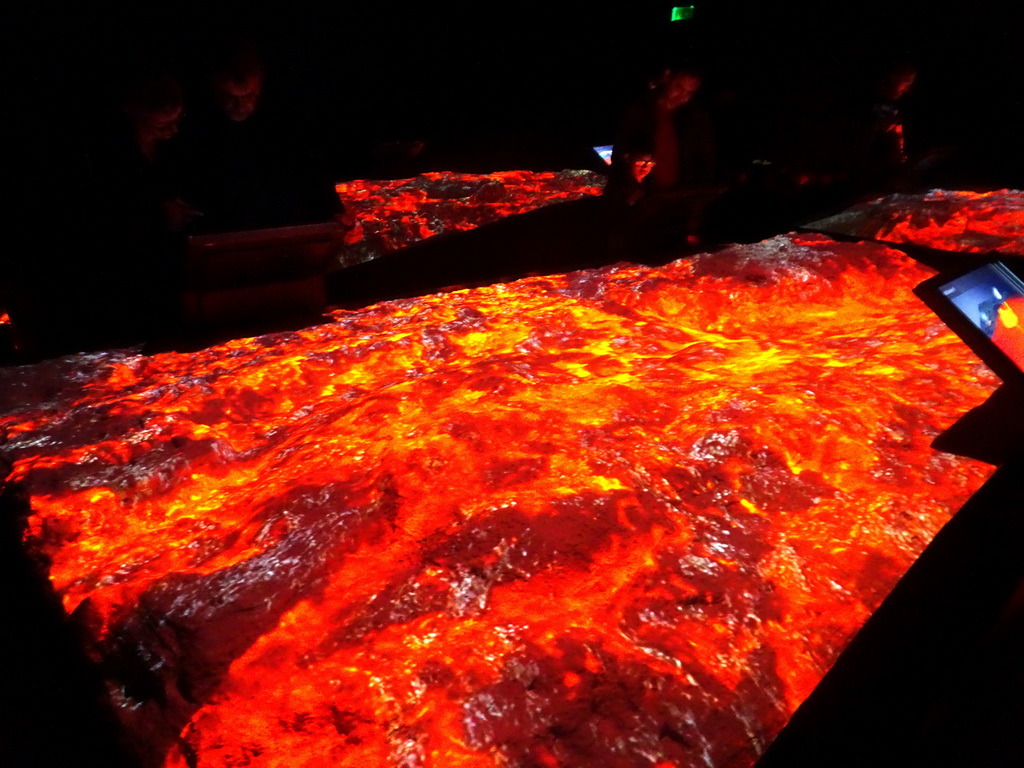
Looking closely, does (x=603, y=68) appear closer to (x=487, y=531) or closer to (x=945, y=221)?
(x=945, y=221)

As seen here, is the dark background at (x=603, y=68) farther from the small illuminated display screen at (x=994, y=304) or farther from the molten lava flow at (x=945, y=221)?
the small illuminated display screen at (x=994, y=304)

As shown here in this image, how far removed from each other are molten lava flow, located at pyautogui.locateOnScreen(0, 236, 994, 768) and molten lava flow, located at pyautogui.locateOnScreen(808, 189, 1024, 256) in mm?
1651

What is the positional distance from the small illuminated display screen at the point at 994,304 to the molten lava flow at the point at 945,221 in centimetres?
260

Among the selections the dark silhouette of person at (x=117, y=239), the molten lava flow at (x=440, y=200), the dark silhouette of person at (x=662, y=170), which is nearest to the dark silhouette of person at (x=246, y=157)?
the dark silhouette of person at (x=117, y=239)

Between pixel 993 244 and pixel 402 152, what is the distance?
5234 millimetres

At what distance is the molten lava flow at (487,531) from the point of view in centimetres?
128

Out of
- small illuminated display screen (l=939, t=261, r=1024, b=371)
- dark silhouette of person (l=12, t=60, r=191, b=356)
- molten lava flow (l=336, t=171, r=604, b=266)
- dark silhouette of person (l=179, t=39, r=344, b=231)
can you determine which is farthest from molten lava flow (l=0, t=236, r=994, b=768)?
molten lava flow (l=336, t=171, r=604, b=266)

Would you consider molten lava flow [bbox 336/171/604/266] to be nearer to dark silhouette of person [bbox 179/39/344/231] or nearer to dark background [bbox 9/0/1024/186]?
dark background [bbox 9/0/1024/186]

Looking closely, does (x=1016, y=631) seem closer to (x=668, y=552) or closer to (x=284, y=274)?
(x=668, y=552)

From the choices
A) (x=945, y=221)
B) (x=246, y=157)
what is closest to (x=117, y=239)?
(x=246, y=157)

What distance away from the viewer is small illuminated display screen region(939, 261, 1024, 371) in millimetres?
1806

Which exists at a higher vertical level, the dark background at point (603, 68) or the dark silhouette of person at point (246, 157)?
the dark background at point (603, 68)

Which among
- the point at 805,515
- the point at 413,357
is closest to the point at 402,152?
the point at 413,357

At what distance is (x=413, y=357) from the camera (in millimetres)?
3125
